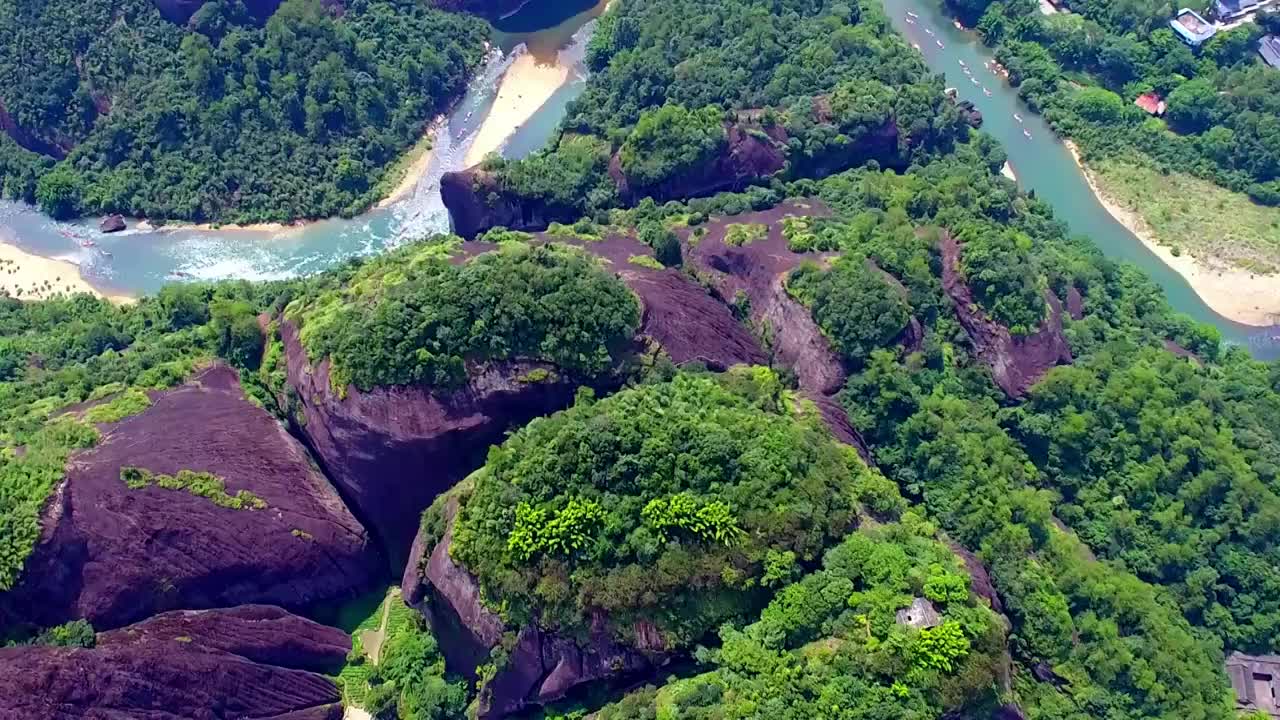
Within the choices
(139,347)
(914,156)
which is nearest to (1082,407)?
(914,156)

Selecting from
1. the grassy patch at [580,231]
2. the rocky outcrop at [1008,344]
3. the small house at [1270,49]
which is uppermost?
the small house at [1270,49]

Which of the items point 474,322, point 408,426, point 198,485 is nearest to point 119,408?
point 198,485

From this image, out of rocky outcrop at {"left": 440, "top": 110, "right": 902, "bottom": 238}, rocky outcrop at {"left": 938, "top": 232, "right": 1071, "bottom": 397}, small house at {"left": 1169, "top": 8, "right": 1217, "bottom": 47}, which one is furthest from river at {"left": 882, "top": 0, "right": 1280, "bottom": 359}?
rocky outcrop at {"left": 938, "top": 232, "right": 1071, "bottom": 397}

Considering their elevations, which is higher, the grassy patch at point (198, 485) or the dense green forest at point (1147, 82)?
the dense green forest at point (1147, 82)

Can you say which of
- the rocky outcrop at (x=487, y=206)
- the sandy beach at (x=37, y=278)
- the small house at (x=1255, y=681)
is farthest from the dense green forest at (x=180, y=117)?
the small house at (x=1255, y=681)

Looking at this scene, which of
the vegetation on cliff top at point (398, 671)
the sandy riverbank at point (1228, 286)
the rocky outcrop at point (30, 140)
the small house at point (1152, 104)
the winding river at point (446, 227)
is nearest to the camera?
the vegetation on cliff top at point (398, 671)

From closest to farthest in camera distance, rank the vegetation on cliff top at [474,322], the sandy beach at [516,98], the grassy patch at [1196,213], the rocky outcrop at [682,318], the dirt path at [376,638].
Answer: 1. the vegetation on cliff top at [474,322]
2. the dirt path at [376,638]
3. the rocky outcrop at [682,318]
4. the grassy patch at [1196,213]
5. the sandy beach at [516,98]

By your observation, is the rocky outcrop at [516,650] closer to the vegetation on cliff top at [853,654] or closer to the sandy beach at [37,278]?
the vegetation on cliff top at [853,654]
